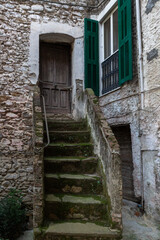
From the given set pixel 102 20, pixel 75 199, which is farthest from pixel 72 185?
pixel 102 20

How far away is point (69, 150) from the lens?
14.2ft

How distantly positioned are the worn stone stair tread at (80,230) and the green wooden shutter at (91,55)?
402 centimetres

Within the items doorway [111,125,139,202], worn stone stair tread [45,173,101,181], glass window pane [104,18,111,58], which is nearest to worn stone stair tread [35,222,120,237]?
worn stone stair tread [45,173,101,181]

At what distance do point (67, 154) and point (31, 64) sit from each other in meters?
2.94

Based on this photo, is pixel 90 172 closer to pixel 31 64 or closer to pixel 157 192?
pixel 157 192

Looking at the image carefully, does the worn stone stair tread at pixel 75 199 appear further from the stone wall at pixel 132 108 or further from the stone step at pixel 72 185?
the stone wall at pixel 132 108

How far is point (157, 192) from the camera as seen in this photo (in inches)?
165

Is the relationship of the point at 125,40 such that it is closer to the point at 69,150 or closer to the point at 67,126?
the point at 67,126

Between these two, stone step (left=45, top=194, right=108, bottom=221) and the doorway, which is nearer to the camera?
stone step (left=45, top=194, right=108, bottom=221)

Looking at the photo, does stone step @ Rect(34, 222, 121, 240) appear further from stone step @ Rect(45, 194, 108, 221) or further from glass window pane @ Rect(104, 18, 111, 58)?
glass window pane @ Rect(104, 18, 111, 58)

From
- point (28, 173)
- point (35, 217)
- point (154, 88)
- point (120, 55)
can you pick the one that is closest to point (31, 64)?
point (120, 55)

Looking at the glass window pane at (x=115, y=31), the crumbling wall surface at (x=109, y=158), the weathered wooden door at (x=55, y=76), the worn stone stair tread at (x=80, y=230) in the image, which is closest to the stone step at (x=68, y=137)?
the crumbling wall surface at (x=109, y=158)

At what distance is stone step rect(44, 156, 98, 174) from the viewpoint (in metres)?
A: 3.95

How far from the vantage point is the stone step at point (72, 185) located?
3.63 meters
